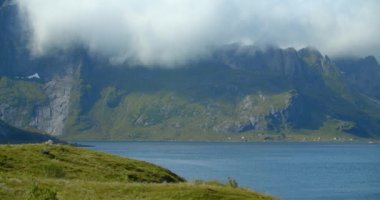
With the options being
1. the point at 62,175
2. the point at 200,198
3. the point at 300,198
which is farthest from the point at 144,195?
the point at 300,198

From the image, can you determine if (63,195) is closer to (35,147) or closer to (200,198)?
(200,198)

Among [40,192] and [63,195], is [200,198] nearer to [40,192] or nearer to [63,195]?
[63,195]

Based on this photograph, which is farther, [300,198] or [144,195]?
[300,198]

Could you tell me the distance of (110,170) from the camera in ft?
313

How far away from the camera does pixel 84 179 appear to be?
82750mm

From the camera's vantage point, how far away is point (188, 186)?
69.1 m

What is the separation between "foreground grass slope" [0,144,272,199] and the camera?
58219 millimetres

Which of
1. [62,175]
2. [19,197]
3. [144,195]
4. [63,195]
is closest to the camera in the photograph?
[19,197]

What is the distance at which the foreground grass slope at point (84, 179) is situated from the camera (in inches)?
2292

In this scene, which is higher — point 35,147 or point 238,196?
point 35,147

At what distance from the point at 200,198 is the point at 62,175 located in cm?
2817

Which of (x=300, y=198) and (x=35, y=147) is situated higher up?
(x=35, y=147)

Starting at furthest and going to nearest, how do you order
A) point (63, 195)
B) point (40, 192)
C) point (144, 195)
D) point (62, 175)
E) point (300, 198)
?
point (300, 198), point (62, 175), point (144, 195), point (63, 195), point (40, 192)

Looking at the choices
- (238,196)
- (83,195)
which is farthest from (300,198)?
(83,195)
